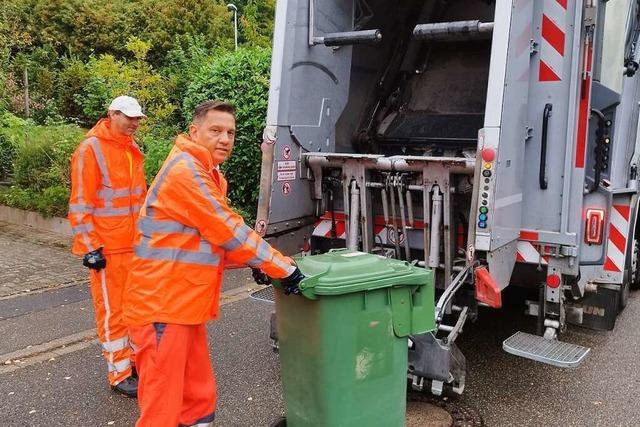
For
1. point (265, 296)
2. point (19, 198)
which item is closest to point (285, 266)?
point (265, 296)

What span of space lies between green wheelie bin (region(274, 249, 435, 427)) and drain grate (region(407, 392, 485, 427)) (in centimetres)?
70

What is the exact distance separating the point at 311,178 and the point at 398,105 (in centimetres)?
118

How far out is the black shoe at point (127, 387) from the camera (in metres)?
3.38

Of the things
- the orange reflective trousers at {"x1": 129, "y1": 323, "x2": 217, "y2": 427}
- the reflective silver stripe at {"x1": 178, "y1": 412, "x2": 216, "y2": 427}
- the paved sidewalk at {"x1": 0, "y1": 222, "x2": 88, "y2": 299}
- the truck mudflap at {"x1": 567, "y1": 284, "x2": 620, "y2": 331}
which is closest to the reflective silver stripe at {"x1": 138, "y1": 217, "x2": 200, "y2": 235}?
the orange reflective trousers at {"x1": 129, "y1": 323, "x2": 217, "y2": 427}

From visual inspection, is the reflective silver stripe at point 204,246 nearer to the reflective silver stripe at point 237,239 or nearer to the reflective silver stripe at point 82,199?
the reflective silver stripe at point 237,239

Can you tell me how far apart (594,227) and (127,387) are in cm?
285

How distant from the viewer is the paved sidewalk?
Result: 564cm

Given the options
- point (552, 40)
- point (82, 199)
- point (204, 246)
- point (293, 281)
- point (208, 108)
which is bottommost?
point (293, 281)

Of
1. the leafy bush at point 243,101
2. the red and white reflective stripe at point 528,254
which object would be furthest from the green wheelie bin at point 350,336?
the leafy bush at point 243,101

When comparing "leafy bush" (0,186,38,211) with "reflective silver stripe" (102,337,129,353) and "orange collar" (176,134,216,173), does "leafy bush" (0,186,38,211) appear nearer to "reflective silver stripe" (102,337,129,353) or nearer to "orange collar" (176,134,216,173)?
"reflective silver stripe" (102,337,129,353)

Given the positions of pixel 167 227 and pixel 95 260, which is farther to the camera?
pixel 95 260

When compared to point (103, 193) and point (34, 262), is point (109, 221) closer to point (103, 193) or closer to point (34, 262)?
point (103, 193)

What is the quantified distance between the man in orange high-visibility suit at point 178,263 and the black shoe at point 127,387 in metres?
1.03

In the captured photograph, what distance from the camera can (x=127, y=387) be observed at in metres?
3.40
